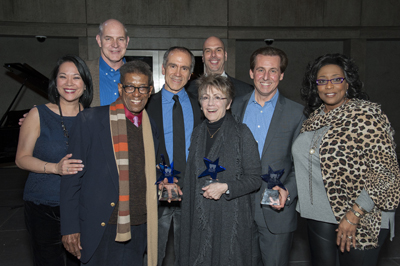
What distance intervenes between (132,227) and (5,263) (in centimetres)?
269

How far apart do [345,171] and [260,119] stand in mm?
838

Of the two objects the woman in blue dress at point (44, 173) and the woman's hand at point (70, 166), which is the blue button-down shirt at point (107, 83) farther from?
the woman's hand at point (70, 166)

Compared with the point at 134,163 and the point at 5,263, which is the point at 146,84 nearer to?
the point at 134,163

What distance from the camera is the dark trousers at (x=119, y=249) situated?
2135mm

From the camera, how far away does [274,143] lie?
2488mm

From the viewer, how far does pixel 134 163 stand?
2.25 metres

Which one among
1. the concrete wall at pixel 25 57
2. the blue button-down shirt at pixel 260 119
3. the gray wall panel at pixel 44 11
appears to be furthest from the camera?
the concrete wall at pixel 25 57

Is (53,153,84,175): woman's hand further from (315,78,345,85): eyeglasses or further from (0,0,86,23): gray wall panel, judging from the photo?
(0,0,86,23): gray wall panel

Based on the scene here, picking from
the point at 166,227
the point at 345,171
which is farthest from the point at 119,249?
the point at 345,171

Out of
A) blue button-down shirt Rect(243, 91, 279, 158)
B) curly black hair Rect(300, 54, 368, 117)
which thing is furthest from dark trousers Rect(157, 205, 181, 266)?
curly black hair Rect(300, 54, 368, 117)

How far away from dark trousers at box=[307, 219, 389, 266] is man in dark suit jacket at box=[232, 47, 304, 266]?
24cm

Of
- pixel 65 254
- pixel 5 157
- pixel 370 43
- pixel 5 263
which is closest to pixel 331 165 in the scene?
pixel 65 254

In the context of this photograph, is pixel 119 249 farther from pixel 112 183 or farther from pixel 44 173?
pixel 44 173

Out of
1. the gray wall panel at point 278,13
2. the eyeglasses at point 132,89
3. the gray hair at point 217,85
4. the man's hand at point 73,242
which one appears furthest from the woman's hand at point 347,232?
the gray wall panel at point 278,13
